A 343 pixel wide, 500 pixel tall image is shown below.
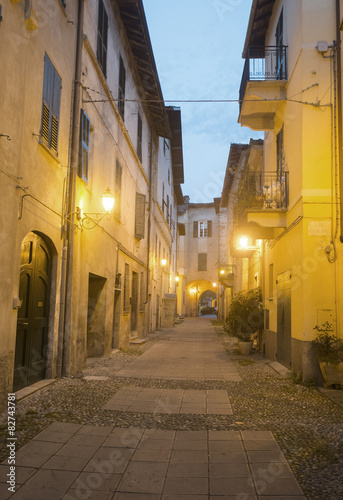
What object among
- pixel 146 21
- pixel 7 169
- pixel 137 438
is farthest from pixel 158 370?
pixel 146 21

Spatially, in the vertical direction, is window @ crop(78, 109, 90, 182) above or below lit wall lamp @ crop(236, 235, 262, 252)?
above

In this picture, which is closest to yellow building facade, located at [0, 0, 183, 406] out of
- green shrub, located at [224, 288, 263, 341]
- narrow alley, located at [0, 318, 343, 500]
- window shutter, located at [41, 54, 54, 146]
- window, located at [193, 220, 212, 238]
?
window shutter, located at [41, 54, 54, 146]

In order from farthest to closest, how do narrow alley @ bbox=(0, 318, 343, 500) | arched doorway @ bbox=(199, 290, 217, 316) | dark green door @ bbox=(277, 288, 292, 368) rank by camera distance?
arched doorway @ bbox=(199, 290, 217, 316) → dark green door @ bbox=(277, 288, 292, 368) → narrow alley @ bbox=(0, 318, 343, 500)

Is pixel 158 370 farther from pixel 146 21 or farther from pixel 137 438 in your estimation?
pixel 146 21

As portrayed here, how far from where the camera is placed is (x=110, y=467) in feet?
13.8

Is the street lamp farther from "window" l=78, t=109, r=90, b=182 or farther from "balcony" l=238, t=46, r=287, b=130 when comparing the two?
"balcony" l=238, t=46, r=287, b=130

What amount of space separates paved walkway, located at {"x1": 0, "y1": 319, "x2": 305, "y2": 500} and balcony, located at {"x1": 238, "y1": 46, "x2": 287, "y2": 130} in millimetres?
7705

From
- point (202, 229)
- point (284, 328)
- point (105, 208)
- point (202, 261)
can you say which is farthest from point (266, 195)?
A: point (202, 229)

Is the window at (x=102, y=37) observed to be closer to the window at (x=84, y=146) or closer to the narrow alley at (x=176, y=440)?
the window at (x=84, y=146)

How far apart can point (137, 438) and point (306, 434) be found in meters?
2.01

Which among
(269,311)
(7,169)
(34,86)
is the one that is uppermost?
(34,86)

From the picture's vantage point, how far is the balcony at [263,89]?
35.4 ft

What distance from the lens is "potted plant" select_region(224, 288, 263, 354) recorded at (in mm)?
13734

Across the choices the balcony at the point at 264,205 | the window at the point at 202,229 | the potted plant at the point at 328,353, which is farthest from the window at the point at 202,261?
the potted plant at the point at 328,353
